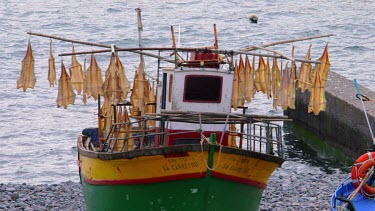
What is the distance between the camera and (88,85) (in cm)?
1792

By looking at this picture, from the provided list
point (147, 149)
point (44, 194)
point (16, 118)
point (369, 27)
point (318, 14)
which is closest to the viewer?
point (147, 149)

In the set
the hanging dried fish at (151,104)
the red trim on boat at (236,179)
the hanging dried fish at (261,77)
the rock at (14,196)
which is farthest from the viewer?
the rock at (14,196)

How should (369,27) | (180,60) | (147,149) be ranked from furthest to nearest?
(369,27)
(180,60)
(147,149)

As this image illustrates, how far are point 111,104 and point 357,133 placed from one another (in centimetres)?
924

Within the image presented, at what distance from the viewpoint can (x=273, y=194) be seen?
2178cm

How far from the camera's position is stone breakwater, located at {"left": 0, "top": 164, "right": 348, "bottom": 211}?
67.9 ft

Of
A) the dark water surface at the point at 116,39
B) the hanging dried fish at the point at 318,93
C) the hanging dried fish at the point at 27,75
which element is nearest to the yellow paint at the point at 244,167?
the hanging dried fish at the point at 318,93

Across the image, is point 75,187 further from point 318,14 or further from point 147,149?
point 318,14

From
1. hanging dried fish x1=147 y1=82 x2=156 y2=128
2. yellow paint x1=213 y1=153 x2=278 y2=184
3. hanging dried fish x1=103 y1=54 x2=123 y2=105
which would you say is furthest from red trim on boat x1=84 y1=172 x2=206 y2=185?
hanging dried fish x1=147 y1=82 x2=156 y2=128

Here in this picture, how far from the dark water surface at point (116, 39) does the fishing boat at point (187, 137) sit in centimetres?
780

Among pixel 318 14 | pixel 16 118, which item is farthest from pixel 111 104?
pixel 318 14

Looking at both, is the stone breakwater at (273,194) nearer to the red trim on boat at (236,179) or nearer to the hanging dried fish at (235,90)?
the hanging dried fish at (235,90)

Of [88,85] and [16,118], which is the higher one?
[88,85]

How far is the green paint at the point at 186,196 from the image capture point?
1572 cm
